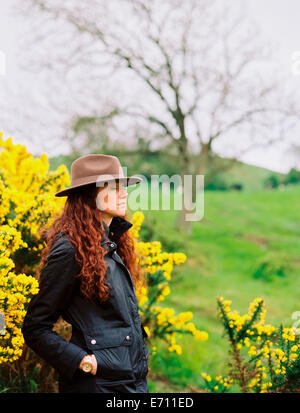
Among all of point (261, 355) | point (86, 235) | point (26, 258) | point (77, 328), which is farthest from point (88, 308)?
point (261, 355)

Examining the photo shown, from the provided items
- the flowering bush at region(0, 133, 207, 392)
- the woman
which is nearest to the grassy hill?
the flowering bush at region(0, 133, 207, 392)

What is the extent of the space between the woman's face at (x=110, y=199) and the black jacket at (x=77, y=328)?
0.28m

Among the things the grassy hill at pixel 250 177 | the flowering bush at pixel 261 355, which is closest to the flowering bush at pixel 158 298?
the flowering bush at pixel 261 355

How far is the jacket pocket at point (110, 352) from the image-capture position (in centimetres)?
183

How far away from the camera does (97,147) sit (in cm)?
1243

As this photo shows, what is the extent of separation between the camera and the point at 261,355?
2.88 meters

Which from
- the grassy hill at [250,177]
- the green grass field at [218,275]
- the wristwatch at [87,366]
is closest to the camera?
the wristwatch at [87,366]

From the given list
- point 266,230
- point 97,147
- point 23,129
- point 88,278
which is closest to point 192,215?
point 266,230

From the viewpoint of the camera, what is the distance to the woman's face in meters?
2.12

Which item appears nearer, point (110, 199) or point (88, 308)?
point (88, 308)

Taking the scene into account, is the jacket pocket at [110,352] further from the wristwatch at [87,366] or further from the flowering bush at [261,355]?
the flowering bush at [261,355]

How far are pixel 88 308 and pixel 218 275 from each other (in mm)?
8168

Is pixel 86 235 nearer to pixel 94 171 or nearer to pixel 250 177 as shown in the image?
pixel 94 171
